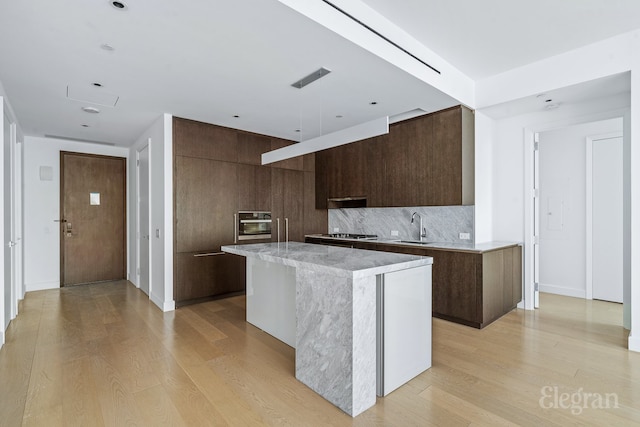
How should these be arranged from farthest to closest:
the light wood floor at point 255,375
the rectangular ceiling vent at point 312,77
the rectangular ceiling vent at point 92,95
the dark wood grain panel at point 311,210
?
the dark wood grain panel at point 311,210, the rectangular ceiling vent at point 92,95, the rectangular ceiling vent at point 312,77, the light wood floor at point 255,375

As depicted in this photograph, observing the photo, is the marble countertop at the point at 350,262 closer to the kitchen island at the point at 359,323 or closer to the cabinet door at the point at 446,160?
the kitchen island at the point at 359,323

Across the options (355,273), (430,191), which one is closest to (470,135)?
(430,191)

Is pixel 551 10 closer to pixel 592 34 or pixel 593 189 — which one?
pixel 592 34

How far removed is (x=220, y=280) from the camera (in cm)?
481

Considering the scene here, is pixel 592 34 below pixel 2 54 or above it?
above

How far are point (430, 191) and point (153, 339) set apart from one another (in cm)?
364

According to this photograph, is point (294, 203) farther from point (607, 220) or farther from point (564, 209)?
point (607, 220)

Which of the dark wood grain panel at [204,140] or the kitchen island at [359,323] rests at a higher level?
the dark wood grain panel at [204,140]

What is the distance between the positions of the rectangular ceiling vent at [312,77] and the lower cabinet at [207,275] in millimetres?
2718

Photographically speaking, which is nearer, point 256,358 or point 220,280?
point 256,358

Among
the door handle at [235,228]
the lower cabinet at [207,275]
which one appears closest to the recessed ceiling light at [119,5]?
the lower cabinet at [207,275]

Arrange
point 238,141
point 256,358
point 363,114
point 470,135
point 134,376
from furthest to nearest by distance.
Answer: point 238,141
point 363,114
point 470,135
point 256,358
point 134,376

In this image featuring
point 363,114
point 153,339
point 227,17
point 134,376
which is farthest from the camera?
point 363,114

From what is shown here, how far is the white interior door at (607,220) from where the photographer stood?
446 centimetres
